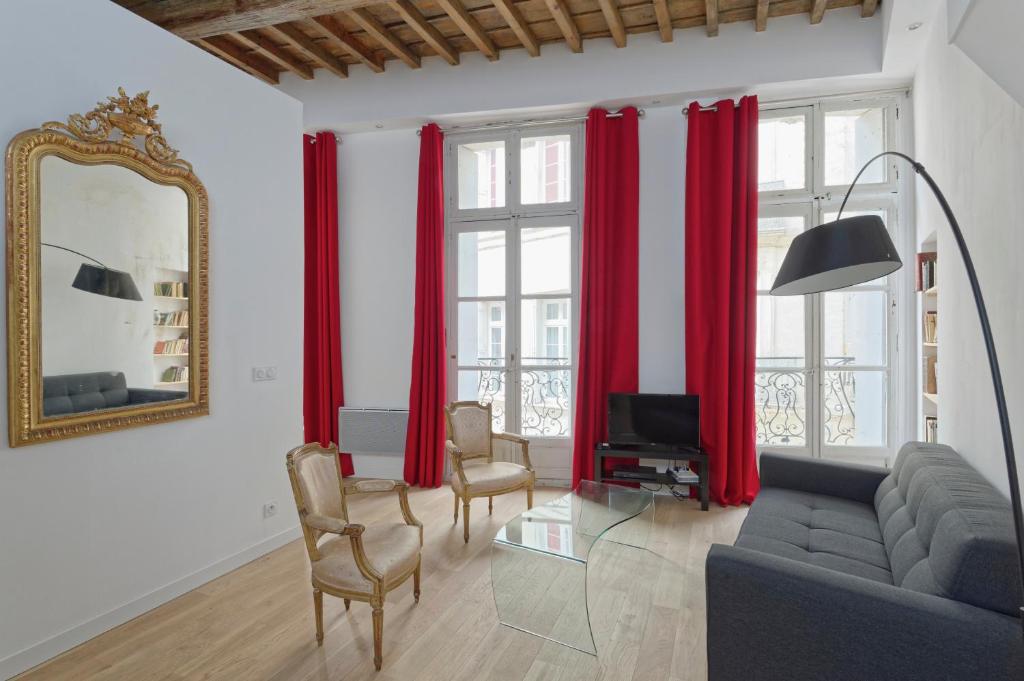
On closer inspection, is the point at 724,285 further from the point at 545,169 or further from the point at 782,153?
the point at 545,169

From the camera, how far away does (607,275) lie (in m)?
4.87

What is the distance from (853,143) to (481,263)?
324cm

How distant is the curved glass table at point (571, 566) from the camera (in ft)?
8.80

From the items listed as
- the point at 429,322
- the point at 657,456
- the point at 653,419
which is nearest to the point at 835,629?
the point at 657,456

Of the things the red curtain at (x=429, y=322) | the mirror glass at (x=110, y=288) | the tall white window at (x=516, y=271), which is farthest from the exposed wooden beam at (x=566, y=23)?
the mirror glass at (x=110, y=288)

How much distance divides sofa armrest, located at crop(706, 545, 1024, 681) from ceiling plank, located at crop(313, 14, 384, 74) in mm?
4492

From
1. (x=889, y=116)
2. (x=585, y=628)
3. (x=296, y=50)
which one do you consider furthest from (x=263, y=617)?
(x=889, y=116)

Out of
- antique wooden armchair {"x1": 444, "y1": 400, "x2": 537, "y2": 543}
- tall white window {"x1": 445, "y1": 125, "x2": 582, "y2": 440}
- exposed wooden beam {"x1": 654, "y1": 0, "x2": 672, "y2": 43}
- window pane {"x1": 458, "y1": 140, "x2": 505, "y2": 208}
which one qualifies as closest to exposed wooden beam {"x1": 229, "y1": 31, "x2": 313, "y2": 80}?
tall white window {"x1": 445, "y1": 125, "x2": 582, "y2": 440}

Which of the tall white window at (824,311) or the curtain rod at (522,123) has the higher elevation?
the curtain rod at (522,123)

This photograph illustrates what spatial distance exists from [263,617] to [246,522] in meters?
0.83

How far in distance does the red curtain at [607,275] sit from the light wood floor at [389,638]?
5.55 ft

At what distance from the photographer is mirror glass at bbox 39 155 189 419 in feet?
8.13

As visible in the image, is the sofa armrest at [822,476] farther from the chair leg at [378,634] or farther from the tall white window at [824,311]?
the chair leg at [378,634]

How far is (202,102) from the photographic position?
3213 mm
